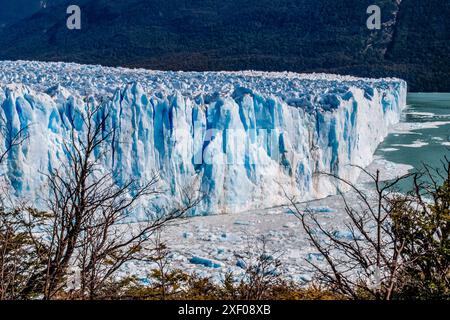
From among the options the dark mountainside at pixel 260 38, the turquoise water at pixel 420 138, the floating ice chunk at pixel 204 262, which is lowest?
the floating ice chunk at pixel 204 262

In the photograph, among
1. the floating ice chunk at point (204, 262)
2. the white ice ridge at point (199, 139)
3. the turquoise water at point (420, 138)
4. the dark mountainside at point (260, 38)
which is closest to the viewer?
the floating ice chunk at point (204, 262)

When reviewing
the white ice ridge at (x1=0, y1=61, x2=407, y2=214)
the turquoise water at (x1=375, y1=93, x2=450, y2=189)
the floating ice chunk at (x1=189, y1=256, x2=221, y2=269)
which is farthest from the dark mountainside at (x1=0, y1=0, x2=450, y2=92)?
the floating ice chunk at (x1=189, y1=256, x2=221, y2=269)

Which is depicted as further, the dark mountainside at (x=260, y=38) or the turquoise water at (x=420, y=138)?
the dark mountainside at (x=260, y=38)

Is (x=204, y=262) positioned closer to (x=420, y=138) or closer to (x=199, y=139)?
(x=199, y=139)

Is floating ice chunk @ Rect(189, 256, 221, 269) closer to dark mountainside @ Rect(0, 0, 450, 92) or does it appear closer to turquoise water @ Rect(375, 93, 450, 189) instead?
turquoise water @ Rect(375, 93, 450, 189)

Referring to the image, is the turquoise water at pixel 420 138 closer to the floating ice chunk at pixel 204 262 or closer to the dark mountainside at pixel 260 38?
the floating ice chunk at pixel 204 262

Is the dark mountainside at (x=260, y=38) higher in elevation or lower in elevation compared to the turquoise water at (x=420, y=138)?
higher

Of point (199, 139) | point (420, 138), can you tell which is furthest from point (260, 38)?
point (199, 139)

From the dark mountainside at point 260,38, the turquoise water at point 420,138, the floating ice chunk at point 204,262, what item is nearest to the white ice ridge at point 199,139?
the floating ice chunk at point 204,262
